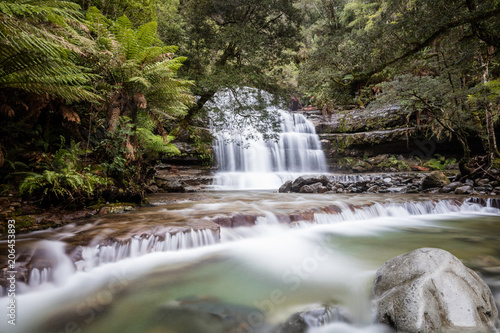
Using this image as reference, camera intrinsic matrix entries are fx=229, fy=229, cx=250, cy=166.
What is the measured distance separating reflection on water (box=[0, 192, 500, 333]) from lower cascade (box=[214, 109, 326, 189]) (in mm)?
7760

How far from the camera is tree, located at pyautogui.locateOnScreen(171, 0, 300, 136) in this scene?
22.7ft

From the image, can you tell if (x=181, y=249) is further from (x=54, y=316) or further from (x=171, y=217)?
(x=54, y=316)

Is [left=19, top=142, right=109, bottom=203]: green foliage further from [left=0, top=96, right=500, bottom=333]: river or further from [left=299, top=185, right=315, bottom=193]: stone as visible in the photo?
[left=299, top=185, right=315, bottom=193]: stone

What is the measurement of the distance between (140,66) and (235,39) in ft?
10.6

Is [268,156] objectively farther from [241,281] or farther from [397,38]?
[241,281]

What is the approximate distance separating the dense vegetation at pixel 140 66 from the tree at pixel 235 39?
1.6 inches

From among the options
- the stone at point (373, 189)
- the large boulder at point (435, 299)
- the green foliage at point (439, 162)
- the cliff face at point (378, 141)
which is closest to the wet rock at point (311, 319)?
the large boulder at point (435, 299)

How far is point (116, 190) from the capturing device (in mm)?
4762

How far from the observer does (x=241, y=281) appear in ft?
8.12

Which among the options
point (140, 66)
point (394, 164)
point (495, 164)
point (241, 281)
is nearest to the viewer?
point (241, 281)

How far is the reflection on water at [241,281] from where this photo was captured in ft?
5.76

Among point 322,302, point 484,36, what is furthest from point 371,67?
point 322,302

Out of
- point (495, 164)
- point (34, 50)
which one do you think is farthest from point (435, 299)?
point (495, 164)

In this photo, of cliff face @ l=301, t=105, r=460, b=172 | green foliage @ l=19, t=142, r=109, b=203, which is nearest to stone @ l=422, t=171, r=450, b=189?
cliff face @ l=301, t=105, r=460, b=172
